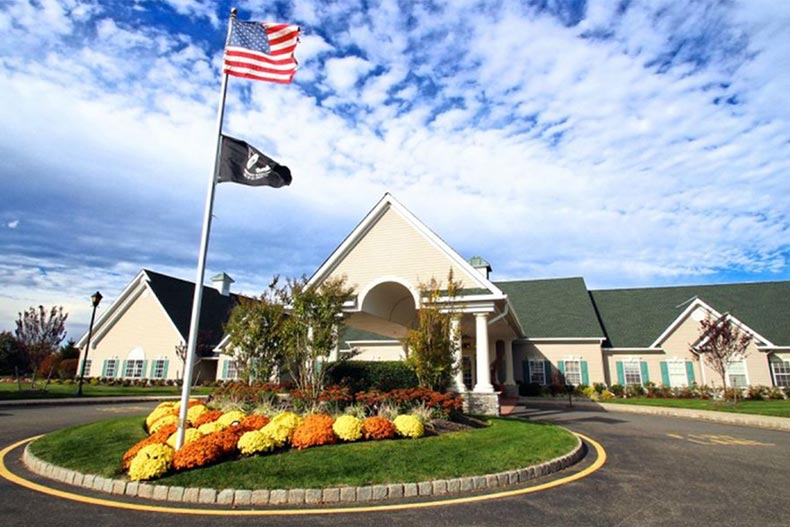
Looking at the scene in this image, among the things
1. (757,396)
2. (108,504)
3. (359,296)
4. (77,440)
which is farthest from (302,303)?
(757,396)

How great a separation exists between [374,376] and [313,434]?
709 cm

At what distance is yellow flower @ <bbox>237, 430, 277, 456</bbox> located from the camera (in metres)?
8.02

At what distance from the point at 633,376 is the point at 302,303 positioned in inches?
940

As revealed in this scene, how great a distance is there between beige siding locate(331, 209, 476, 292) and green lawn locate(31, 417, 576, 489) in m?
7.92

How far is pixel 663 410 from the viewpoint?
758 inches

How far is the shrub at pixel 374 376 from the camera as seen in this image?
Result: 616 inches

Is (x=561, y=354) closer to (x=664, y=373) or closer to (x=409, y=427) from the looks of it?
(x=664, y=373)

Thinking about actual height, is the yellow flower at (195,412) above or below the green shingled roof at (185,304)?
below

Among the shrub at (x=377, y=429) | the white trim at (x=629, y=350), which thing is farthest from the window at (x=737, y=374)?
the shrub at (x=377, y=429)

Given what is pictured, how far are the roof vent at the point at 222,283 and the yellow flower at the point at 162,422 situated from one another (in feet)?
116

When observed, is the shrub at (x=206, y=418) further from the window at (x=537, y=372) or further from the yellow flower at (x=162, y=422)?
the window at (x=537, y=372)

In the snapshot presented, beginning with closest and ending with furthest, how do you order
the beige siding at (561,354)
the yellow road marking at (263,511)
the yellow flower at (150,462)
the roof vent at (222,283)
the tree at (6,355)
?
the yellow road marking at (263,511)
the yellow flower at (150,462)
the beige siding at (561,354)
the tree at (6,355)
the roof vent at (222,283)

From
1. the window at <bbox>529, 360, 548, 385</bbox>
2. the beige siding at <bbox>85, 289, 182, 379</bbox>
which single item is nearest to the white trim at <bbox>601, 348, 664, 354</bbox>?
the window at <bbox>529, 360, 548, 385</bbox>

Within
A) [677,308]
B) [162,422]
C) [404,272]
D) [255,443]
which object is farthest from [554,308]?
[255,443]
